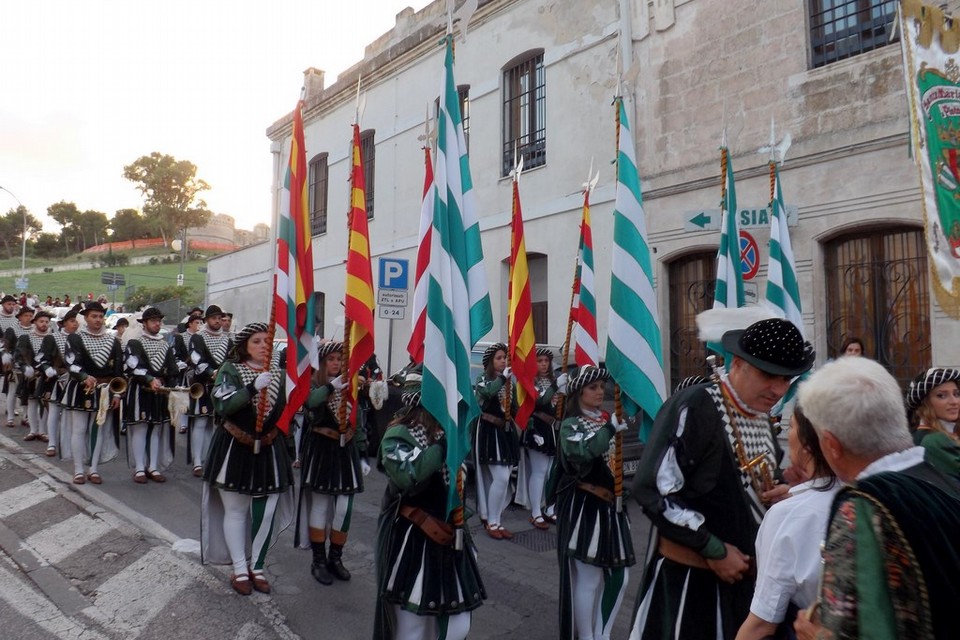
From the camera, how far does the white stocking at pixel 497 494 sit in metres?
7.27

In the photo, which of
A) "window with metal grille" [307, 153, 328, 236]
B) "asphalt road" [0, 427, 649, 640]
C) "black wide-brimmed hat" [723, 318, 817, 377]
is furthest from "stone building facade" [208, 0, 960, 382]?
"window with metal grille" [307, 153, 328, 236]

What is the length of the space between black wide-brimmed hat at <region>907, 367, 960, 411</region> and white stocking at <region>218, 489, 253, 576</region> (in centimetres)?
470

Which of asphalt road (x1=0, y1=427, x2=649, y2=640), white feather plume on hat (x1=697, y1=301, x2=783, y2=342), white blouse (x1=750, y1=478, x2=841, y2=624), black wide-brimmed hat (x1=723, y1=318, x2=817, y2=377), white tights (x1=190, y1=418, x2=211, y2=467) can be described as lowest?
asphalt road (x1=0, y1=427, x2=649, y2=640)

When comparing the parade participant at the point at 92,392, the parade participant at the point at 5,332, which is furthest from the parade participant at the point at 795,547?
the parade participant at the point at 5,332

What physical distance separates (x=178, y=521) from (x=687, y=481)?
578 cm

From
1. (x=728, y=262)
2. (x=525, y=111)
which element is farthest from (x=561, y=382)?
(x=525, y=111)

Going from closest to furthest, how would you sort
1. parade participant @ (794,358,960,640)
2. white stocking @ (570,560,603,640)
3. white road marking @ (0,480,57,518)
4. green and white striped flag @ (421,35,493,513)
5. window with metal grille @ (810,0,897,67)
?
parade participant @ (794,358,960,640)
green and white striped flag @ (421,35,493,513)
white stocking @ (570,560,603,640)
white road marking @ (0,480,57,518)
window with metal grille @ (810,0,897,67)

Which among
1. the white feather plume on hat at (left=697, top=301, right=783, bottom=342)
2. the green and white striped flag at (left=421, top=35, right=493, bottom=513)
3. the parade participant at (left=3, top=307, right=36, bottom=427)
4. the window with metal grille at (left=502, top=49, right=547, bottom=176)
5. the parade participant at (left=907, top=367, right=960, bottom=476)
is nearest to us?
the white feather plume on hat at (left=697, top=301, right=783, bottom=342)

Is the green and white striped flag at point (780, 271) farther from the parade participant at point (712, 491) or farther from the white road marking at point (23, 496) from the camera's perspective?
the white road marking at point (23, 496)

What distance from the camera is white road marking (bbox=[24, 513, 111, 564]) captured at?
5.89 meters

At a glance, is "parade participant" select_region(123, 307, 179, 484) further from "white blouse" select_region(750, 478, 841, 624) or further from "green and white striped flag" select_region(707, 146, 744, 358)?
"white blouse" select_region(750, 478, 841, 624)

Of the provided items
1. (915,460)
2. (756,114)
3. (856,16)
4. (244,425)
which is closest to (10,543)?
(244,425)

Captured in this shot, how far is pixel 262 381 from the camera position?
5121mm

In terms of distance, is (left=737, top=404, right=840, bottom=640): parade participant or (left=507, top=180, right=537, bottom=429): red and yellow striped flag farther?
(left=507, top=180, right=537, bottom=429): red and yellow striped flag
